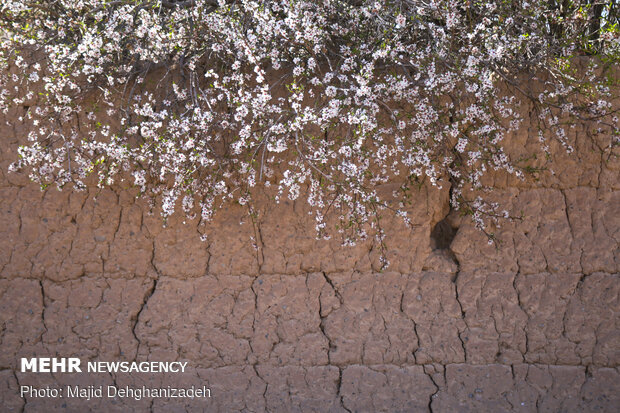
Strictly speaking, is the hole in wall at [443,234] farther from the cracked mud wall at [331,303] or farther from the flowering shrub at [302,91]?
the flowering shrub at [302,91]

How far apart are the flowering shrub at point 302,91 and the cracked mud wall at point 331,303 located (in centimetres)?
22

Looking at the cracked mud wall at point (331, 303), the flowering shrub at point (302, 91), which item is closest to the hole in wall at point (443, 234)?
the cracked mud wall at point (331, 303)

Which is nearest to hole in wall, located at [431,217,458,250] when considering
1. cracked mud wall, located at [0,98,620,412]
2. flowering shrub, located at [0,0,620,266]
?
cracked mud wall, located at [0,98,620,412]

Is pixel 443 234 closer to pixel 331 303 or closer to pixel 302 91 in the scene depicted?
pixel 331 303

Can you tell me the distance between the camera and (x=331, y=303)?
377 centimetres

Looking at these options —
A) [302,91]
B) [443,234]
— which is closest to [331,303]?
[443,234]

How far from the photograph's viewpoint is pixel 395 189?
12.3 feet

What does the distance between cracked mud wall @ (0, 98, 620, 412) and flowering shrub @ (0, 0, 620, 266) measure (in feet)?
0.72

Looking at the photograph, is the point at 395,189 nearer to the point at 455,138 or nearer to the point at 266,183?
the point at 455,138

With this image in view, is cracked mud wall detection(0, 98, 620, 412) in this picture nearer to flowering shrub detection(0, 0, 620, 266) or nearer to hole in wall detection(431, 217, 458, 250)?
hole in wall detection(431, 217, 458, 250)

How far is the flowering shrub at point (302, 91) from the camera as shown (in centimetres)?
333

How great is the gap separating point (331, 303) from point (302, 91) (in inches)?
54.5

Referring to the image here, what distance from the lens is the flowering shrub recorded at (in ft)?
10.9

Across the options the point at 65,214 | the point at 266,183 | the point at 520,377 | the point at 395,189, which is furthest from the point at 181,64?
the point at 520,377
